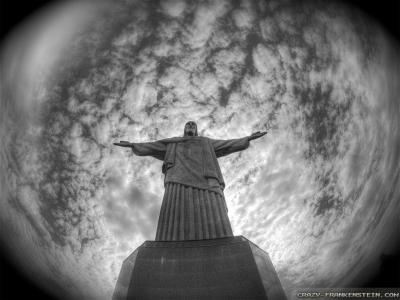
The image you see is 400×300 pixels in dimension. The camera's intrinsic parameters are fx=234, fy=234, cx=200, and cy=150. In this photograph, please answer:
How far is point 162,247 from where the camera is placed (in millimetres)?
5055

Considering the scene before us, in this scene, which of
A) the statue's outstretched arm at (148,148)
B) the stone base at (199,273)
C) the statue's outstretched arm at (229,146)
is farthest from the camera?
the statue's outstretched arm at (229,146)

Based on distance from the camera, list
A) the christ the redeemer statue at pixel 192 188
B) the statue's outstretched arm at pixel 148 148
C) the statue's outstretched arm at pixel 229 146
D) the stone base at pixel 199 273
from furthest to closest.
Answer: the statue's outstretched arm at pixel 229 146
the statue's outstretched arm at pixel 148 148
the christ the redeemer statue at pixel 192 188
the stone base at pixel 199 273

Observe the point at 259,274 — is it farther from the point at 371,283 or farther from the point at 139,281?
the point at 371,283

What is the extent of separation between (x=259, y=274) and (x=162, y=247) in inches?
80.8

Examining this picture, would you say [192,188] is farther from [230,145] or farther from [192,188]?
[230,145]

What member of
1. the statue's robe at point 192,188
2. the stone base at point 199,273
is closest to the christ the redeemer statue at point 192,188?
the statue's robe at point 192,188

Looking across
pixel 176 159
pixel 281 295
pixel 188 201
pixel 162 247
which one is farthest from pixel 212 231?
pixel 176 159

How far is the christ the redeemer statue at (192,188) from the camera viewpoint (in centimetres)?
612

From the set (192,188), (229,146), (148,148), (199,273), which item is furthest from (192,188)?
(199,273)

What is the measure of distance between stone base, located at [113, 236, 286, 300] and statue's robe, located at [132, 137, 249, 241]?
3.38ft

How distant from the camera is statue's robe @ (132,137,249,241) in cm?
612

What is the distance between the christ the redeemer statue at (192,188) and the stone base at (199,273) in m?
1.04

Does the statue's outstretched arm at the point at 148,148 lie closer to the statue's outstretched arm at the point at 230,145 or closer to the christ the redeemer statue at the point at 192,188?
the christ the redeemer statue at the point at 192,188

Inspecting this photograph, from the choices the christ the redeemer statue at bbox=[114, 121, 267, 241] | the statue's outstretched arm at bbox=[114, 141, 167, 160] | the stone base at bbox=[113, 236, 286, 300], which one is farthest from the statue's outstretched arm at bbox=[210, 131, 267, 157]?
the stone base at bbox=[113, 236, 286, 300]
